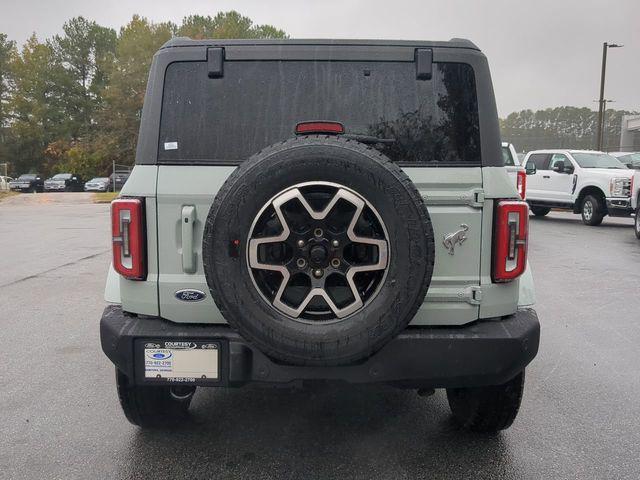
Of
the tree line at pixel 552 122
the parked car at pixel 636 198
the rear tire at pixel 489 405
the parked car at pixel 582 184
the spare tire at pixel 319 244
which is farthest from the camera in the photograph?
the tree line at pixel 552 122

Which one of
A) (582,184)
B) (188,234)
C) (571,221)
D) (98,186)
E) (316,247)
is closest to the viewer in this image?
(316,247)

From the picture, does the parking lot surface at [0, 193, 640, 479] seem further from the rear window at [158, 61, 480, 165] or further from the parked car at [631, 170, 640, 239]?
the parked car at [631, 170, 640, 239]

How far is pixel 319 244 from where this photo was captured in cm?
249

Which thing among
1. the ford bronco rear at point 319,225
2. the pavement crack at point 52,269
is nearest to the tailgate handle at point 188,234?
the ford bronco rear at point 319,225

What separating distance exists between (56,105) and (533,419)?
71724mm

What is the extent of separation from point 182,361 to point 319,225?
88 centimetres

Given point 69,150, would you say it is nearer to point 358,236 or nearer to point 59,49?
point 59,49

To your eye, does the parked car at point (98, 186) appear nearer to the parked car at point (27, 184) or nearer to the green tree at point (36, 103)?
the parked car at point (27, 184)

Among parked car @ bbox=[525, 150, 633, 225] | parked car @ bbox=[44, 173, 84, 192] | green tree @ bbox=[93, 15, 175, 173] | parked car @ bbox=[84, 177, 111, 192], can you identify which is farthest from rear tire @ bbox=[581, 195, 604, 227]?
green tree @ bbox=[93, 15, 175, 173]

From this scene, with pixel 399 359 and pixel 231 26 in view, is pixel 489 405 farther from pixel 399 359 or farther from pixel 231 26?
pixel 231 26

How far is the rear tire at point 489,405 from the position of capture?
3154mm

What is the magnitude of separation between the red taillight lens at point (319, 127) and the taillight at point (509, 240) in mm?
821

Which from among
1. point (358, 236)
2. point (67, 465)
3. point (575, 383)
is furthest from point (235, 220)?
point (575, 383)

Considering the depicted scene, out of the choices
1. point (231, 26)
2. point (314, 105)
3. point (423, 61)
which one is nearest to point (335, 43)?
point (314, 105)
